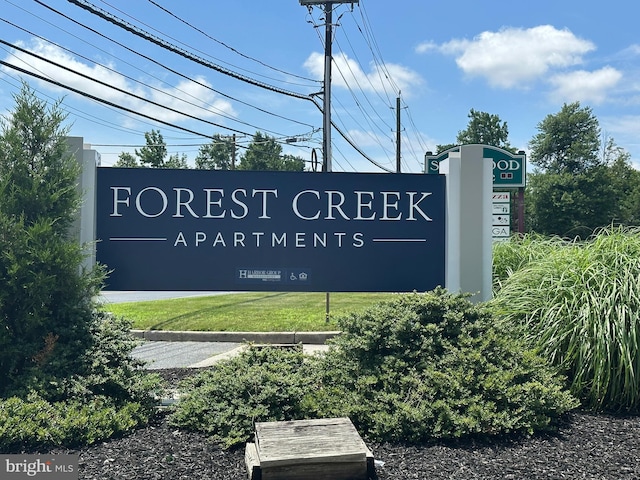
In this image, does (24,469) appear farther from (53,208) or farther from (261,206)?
(261,206)

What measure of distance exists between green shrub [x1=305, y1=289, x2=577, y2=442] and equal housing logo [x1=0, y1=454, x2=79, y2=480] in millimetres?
1667

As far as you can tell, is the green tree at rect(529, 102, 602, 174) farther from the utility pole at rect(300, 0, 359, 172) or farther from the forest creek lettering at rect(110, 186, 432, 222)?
the forest creek lettering at rect(110, 186, 432, 222)

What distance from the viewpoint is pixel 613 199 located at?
41.4 m

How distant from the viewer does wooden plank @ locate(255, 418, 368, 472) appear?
3.20 metres

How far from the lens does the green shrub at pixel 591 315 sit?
14.4ft

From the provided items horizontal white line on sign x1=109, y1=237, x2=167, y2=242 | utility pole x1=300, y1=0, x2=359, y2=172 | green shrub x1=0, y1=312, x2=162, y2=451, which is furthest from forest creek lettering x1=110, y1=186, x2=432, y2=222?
utility pole x1=300, y1=0, x2=359, y2=172

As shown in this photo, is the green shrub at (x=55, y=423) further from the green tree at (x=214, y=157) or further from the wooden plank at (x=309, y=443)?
the green tree at (x=214, y=157)

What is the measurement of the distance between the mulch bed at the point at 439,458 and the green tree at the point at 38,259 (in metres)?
1.14

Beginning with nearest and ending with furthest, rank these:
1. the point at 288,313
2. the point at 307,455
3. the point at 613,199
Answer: the point at 307,455 → the point at 288,313 → the point at 613,199

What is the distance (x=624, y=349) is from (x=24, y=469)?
173 inches

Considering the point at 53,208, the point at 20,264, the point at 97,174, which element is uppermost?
the point at 97,174

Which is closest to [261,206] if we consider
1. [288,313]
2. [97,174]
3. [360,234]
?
[360,234]

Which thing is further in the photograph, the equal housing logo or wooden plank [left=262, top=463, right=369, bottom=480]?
the equal housing logo

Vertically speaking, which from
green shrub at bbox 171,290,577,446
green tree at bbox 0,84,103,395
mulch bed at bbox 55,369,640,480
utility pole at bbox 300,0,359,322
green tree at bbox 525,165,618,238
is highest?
utility pole at bbox 300,0,359,322
